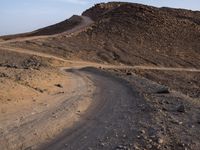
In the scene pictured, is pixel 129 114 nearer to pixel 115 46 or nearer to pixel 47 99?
pixel 47 99

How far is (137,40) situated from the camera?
59312mm

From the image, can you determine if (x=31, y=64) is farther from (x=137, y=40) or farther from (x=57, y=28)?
(x=57, y=28)

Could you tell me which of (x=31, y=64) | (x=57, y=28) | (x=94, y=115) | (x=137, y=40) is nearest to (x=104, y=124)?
(x=94, y=115)

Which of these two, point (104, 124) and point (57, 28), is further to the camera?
point (57, 28)

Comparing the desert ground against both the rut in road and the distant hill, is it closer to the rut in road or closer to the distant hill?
the rut in road

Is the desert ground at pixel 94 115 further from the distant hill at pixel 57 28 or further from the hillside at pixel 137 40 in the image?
the distant hill at pixel 57 28

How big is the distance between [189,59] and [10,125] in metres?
43.0

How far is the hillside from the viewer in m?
52.5

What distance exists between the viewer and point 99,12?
250ft

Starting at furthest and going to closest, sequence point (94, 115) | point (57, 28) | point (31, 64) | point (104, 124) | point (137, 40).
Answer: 1. point (57, 28)
2. point (137, 40)
3. point (31, 64)
4. point (94, 115)
5. point (104, 124)

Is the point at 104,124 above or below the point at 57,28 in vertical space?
above

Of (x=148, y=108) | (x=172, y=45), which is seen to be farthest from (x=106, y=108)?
(x=172, y=45)

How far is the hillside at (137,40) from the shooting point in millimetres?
52531

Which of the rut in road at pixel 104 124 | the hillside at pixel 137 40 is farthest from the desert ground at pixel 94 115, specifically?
the hillside at pixel 137 40
